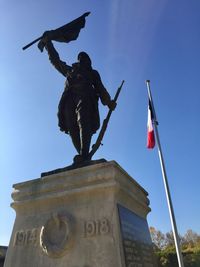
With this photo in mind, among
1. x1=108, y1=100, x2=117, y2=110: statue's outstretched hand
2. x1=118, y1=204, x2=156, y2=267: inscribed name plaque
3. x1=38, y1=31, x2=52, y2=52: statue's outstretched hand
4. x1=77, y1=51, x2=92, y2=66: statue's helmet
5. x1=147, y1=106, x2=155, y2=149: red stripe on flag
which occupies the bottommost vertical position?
x1=118, y1=204, x2=156, y2=267: inscribed name plaque

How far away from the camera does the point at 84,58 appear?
4.37 meters

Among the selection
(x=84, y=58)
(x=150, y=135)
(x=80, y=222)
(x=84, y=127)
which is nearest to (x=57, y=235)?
(x=80, y=222)

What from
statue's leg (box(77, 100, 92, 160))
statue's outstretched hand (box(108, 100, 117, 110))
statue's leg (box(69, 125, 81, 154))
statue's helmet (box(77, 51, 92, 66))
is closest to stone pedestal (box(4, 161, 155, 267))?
statue's leg (box(77, 100, 92, 160))

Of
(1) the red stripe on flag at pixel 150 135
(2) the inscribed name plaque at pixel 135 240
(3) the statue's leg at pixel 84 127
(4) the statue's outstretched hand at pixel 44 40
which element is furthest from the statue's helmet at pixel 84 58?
(1) the red stripe on flag at pixel 150 135

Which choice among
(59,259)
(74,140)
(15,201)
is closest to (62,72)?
(74,140)

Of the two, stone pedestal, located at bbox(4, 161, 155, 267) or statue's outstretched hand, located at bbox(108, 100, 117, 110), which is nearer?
stone pedestal, located at bbox(4, 161, 155, 267)

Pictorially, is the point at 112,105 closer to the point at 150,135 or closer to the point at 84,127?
the point at 84,127

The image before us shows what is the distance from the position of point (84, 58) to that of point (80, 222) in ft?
8.17

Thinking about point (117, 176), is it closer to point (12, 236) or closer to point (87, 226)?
point (87, 226)

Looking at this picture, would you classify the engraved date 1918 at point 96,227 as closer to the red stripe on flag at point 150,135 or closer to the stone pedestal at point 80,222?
the stone pedestal at point 80,222

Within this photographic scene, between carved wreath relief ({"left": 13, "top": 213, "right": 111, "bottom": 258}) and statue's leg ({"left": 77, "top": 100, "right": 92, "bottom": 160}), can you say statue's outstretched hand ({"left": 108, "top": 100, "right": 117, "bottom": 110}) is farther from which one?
carved wreath relief ({"left": 13, "top": 213, "right": 111, "bottom": 258})

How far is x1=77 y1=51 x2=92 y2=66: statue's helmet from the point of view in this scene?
14.3 ft

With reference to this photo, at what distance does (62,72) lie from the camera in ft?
14.1

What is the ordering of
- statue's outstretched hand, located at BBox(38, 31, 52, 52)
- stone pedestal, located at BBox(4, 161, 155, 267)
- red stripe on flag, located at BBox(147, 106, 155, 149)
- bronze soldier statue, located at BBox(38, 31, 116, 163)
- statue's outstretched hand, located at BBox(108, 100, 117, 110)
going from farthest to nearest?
1. red stripe on flag, located at BBox(147, 106, 155, 149)
2. statue's outstretched hand, located at BBox(38, 31, 52, 52)
3. statue's outstretched hand, located at BBox(108, 100, 117, 110)
4. bronze soldier statue, located at BBox(38, 31, 116, 163)
5. stone pedestal, located at BBox(4, 161, 155, 267)
